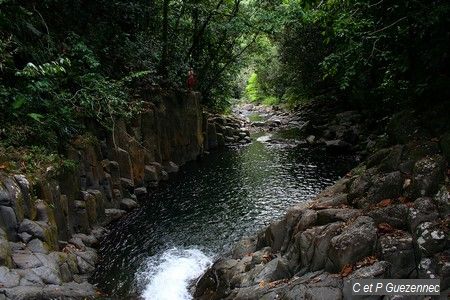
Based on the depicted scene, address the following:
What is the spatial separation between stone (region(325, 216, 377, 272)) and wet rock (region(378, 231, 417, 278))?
320mm

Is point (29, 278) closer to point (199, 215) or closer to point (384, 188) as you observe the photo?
point (199, 215)

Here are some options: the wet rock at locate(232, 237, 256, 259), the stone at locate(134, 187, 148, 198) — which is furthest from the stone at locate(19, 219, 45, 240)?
the stone at locate(134, 187, 148, 198)

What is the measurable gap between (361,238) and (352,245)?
0.27 m

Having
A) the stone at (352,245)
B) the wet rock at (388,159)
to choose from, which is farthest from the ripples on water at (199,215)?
the wet rock at (388,159)

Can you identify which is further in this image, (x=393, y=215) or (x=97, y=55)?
(x=97, y=55)

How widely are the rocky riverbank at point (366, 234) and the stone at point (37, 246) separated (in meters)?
5.12

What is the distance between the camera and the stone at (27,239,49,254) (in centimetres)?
1129

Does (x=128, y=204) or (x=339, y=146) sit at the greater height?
(x=339, y=146)

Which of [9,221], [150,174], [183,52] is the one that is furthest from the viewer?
[183,52]

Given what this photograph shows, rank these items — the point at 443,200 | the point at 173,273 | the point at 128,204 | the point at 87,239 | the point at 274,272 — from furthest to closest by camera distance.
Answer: the point at 128,204
the point at 87,239
the point at 173,273
the point at 274,272
the point at 443,200

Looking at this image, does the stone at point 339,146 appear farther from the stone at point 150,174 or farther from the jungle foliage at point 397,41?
the jungle foliage at point 397,41

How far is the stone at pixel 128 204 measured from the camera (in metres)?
18.8

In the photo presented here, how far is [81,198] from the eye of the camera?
1585 centimetres

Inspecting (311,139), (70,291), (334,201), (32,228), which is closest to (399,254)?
(334,201)
